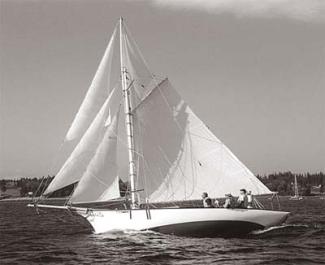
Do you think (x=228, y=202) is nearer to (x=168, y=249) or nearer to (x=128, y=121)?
(x=168, y=249)

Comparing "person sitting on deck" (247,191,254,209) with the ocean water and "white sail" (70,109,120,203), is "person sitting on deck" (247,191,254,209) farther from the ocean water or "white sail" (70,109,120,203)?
"white sail" (70,109,120,203)

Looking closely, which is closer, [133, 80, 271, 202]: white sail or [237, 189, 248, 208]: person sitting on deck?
[237, 189, 248, 208]: person sitting on deck

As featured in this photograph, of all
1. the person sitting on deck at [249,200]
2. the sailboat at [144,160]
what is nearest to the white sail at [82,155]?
the sailboat at [144,160]

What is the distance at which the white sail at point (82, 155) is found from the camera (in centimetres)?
2692

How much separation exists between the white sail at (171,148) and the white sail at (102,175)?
1452 millimetres

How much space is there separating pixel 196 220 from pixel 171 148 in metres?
4.78

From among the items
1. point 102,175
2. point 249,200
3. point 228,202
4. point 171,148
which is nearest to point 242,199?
point 249,200

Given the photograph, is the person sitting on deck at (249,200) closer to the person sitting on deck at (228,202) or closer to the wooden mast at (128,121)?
the person sitting on deck at (228,202)

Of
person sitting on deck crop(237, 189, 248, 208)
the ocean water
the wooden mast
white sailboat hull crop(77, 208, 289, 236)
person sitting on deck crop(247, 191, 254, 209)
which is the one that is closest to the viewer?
the ocean water

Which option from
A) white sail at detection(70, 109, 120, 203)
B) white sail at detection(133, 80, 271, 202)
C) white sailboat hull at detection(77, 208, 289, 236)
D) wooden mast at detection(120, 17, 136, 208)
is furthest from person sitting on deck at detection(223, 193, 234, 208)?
white sail at detection(70, 109, 120, 203)

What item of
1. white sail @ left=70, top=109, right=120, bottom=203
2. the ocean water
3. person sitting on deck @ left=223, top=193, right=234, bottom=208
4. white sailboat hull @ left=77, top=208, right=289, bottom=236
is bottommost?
the ocean water

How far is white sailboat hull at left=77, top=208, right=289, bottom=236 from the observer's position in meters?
26.0

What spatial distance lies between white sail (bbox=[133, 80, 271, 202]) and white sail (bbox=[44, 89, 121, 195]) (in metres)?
2.14

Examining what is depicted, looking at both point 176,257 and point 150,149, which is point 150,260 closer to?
point 176,257
